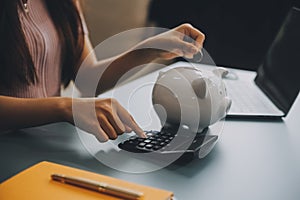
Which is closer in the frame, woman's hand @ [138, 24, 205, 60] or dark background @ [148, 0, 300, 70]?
woman's hand @ [138, 24, 205, 60]

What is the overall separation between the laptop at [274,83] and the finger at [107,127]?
0.39m

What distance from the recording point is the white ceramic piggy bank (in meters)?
0.77

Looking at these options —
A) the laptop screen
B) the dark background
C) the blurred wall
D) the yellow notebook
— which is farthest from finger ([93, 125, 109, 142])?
the dark background

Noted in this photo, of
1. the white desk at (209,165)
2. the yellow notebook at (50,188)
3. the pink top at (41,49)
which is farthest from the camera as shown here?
the pink top at (41,49)

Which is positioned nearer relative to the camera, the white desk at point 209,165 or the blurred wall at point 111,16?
the white desk at point 209,165

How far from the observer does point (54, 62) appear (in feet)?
3.96

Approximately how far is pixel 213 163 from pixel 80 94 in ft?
1.47

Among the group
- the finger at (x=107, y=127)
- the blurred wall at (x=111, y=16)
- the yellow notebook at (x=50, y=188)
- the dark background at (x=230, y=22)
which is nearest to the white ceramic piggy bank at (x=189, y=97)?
the finger at (x=107, y=127)

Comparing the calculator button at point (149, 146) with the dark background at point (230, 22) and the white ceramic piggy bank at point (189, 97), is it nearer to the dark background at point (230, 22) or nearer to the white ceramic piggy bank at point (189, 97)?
the white ceramic piggy bank at point (189, 97)

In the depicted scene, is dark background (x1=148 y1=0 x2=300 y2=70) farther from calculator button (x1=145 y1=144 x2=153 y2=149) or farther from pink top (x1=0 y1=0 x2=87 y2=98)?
calculator button (x1=145 y1=144 x2=153 y2=149)

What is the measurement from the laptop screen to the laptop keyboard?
0.02 metres

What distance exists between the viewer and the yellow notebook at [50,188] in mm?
565

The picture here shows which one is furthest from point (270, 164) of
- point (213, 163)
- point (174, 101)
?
point (174, 101)

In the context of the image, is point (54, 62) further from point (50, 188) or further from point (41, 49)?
point (50, 188)
